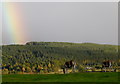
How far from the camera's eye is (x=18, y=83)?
4056 cm

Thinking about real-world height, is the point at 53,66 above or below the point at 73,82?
below

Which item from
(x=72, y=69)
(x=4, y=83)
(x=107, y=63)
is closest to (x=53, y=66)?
(x=107, y=63)

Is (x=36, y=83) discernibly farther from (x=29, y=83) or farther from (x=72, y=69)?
(x=72, y=69)

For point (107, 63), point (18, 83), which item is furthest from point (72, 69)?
point (18, 83)

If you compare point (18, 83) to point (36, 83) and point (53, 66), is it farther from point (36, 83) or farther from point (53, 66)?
point (53, 66)

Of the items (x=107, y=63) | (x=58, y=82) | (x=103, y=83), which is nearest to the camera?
(x=103, y=83)

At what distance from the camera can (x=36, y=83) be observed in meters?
39.5

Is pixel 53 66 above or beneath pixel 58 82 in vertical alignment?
beneath

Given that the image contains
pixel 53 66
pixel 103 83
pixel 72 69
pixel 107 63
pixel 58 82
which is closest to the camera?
pixel 103 83

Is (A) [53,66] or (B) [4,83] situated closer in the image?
(B) [4,83]

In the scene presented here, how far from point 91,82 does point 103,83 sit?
77.3 inches

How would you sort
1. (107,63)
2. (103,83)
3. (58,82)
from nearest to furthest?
(103,83) < (58,82) < (107,63)

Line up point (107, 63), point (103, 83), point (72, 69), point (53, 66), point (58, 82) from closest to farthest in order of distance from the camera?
point (103, 83) → point (58, 82) → point (72, 69) → point (107, 63) → point (53, 66)

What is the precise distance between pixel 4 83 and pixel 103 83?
15.6 metres
